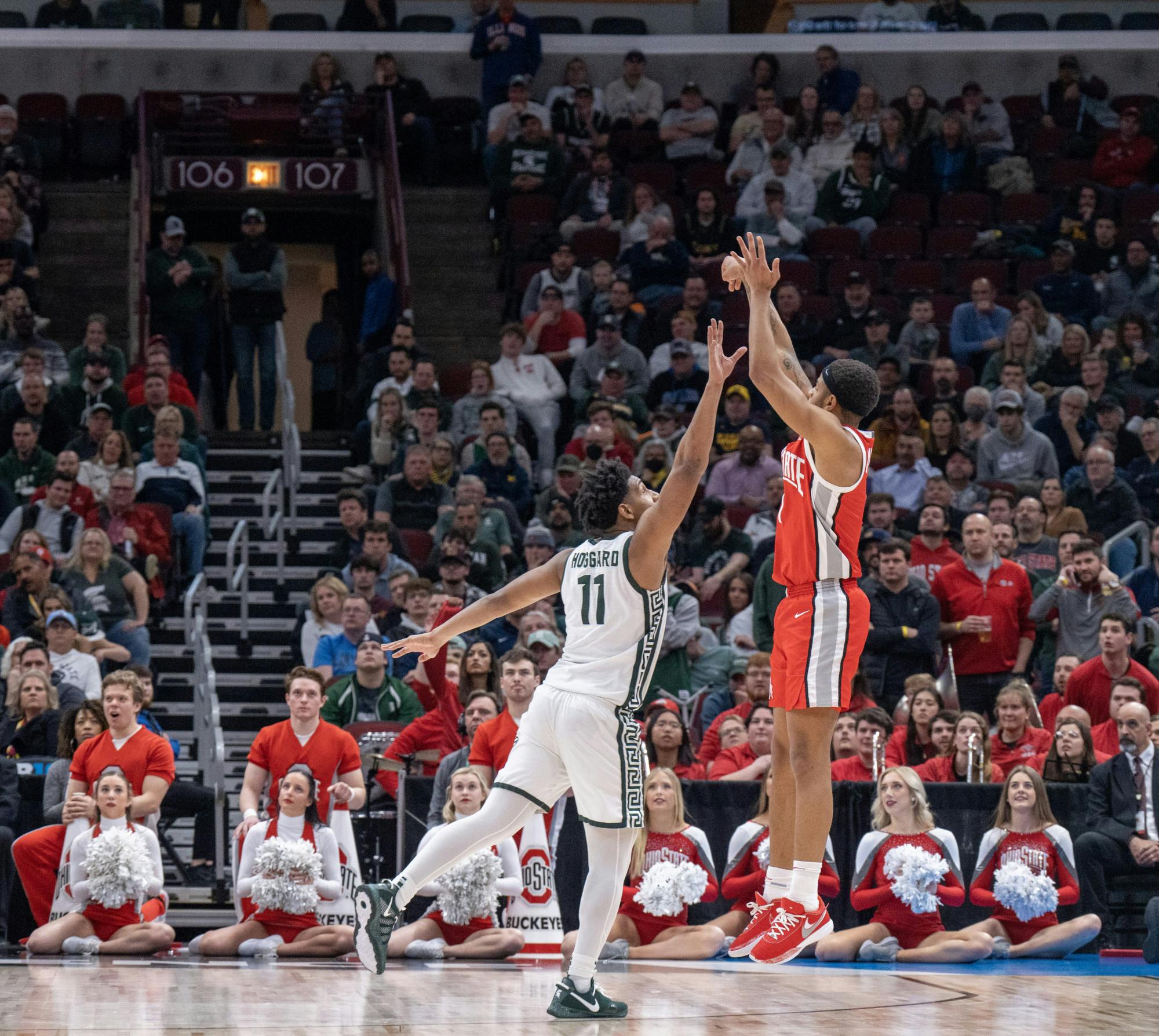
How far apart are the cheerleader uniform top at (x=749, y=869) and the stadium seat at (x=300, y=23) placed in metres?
14.0

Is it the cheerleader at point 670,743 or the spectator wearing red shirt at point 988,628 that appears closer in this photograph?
the cheerleader at point 670,743

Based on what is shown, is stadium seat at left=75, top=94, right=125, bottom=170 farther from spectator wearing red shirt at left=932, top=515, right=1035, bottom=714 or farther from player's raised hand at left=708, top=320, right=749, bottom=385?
player's raised hand at left=708, top=320, right=749, bottom=385

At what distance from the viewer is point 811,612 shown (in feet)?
21.4

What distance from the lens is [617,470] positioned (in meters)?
7.02

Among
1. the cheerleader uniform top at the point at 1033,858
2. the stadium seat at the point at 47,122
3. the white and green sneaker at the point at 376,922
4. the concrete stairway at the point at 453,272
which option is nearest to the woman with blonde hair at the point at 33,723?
the white and green sneaker at the point at 376,922

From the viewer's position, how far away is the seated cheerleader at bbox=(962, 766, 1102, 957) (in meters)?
9.89

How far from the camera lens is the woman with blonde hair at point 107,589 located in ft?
41.4

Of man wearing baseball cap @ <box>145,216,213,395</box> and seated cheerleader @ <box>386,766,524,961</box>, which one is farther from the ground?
man wearing baseball cap @ <box>145,216,213,395</box>

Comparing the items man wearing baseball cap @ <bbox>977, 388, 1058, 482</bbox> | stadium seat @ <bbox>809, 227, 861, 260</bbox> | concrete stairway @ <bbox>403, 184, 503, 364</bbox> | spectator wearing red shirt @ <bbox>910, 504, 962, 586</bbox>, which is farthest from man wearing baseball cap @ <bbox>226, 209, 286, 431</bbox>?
spectator wearing red shirt @ <bbox>910, 504, 962, 586</bbox>

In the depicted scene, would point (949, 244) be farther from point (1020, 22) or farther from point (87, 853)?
point (87, 853)

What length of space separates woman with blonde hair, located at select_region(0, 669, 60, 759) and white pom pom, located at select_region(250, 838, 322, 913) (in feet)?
6.35

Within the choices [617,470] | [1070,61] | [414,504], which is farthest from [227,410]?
[617,470]

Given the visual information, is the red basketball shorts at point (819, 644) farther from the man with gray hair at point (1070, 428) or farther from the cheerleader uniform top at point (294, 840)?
the man with gray hair at point (1070, 428)

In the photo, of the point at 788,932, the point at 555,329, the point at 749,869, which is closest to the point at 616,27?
the point at 555,329
